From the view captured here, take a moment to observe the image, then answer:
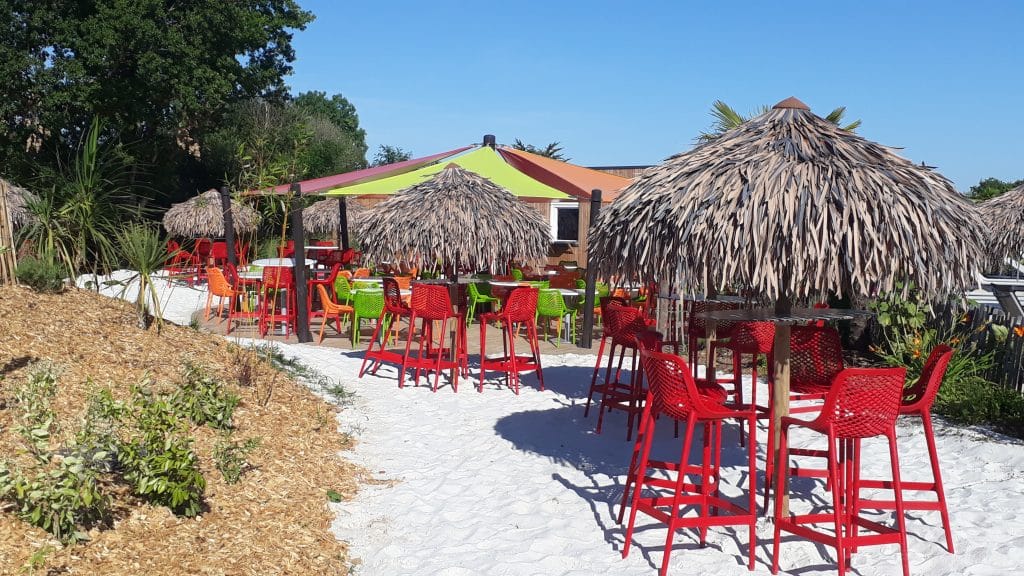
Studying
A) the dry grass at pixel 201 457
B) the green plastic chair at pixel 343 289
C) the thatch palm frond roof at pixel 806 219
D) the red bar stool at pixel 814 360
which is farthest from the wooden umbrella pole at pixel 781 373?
the green plastic chair at pixel 343 289

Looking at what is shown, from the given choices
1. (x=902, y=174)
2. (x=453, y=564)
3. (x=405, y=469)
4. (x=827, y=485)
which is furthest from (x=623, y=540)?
(x=902, y=174)

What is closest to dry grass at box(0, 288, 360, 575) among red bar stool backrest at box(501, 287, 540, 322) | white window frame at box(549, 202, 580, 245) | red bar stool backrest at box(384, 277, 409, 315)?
red bar stool backrest at box(384, 277, 409, 315)

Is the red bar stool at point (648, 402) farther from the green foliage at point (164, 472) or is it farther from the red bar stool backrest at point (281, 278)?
the red bar stool backrest at point (281, 278)

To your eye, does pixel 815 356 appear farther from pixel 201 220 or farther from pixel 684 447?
pixel 201 220

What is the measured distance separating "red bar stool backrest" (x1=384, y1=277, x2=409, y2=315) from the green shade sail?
94.2 inches

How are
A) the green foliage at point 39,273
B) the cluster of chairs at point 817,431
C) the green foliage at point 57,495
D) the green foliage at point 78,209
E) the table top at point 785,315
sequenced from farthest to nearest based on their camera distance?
the green foliage at point 39,273 → the green foliage at point 78,209 → the table top at point 785,315 → the cluster of chairs at point 817,431 → the green foliage at point 57,495

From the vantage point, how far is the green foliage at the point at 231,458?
5078mm

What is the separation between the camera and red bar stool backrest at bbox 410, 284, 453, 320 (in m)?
→ 8.38

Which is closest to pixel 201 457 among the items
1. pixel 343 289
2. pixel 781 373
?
pixel 781 373

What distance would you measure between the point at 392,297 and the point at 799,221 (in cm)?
537

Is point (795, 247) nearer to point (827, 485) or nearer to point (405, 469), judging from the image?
point (827, 485)

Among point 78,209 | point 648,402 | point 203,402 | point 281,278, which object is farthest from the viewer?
point 281,278

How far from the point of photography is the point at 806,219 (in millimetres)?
4316

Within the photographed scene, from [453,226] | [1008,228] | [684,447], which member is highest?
[1008,228]
